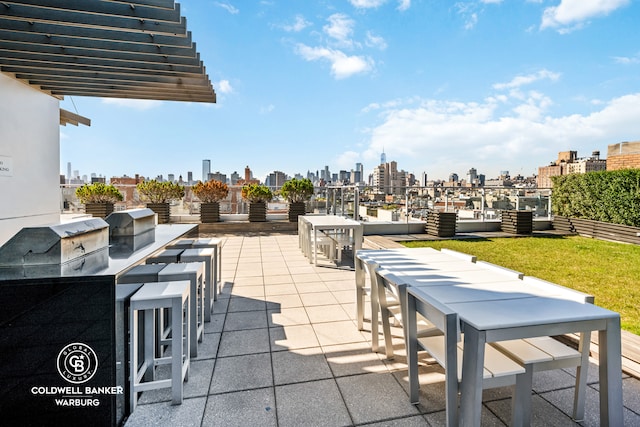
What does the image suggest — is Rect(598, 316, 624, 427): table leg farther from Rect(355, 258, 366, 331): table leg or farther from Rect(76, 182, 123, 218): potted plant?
Rect(76, 182, 123, 218): potted plant

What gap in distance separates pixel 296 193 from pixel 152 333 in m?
8.62

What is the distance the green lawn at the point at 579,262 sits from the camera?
353 cm

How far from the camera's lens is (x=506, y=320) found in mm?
1389

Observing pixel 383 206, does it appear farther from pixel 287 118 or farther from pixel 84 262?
pixel 287 118

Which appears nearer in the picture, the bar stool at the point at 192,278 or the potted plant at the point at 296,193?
the bar stool at the point at 192,278

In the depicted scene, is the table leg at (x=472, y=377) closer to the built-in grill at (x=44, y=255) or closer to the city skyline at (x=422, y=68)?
the built-in grill at (x=44, y=255)

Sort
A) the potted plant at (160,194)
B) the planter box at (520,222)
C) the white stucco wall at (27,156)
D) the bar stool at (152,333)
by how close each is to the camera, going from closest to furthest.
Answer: the bar stool at (152,333), the white stucco wall at (27,156), the planter box at (520,222), the potted plant at (160,194)

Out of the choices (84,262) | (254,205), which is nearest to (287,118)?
(254,205)

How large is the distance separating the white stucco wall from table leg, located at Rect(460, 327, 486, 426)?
17.9 feet

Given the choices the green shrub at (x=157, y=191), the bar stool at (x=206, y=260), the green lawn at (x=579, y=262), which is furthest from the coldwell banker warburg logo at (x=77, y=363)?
the green shrub at (x=157, y=191)

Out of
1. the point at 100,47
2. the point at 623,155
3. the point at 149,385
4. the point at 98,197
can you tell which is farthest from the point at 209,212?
the point at 623,155

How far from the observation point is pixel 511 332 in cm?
137

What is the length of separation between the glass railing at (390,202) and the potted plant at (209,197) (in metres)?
0.31

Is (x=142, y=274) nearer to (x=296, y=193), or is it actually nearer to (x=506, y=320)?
(x=506, y=320)
